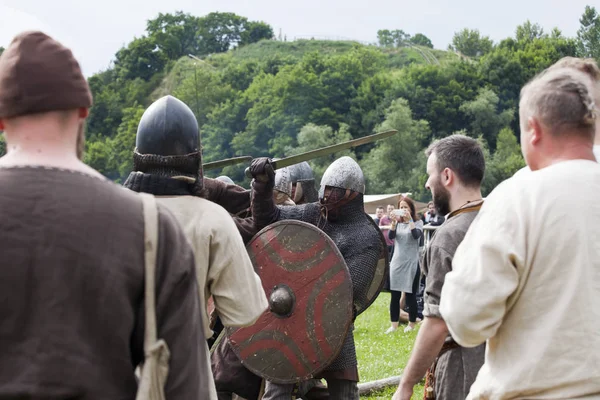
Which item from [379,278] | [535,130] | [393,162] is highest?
[535,130]

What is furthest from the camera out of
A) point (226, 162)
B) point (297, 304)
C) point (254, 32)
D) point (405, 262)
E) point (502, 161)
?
point (254, 32)

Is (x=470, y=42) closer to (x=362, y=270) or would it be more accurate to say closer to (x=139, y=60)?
(x=139, y=60)

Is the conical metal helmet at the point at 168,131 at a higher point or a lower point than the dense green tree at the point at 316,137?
higher

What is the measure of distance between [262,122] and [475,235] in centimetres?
7738

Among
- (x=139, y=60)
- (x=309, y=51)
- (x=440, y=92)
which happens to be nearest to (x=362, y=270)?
(x=440, y=92)

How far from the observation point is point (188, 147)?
3.26 meters

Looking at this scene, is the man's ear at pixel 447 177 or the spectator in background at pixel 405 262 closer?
the man's ear at pixel 447 177

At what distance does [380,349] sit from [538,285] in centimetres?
690

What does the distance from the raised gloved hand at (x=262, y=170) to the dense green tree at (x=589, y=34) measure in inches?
3168

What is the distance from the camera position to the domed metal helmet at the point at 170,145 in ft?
10.6

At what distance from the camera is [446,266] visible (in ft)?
11.0

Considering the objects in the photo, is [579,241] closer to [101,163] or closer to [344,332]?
[344,332]

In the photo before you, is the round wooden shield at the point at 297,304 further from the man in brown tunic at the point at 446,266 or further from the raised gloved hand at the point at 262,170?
the man in brown tunic at the point at 446,266

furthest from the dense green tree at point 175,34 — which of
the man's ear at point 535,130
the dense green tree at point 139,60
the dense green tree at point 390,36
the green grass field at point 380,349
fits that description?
the man's ear at point 535,130
